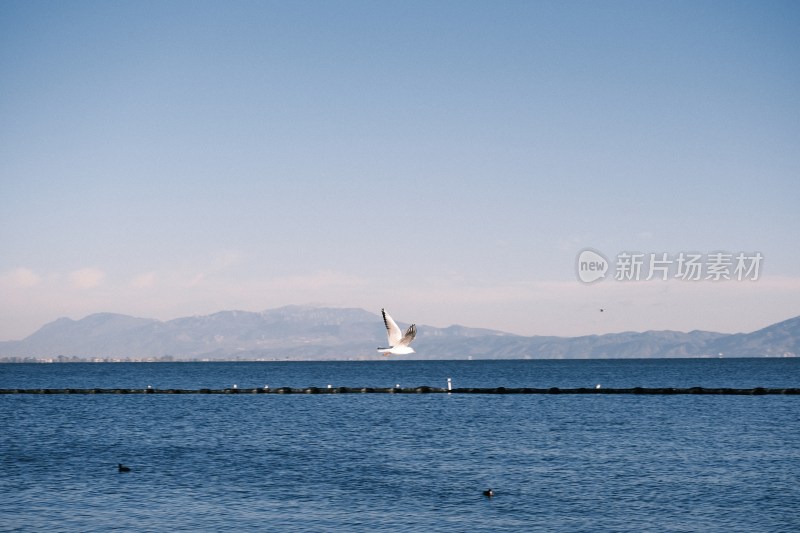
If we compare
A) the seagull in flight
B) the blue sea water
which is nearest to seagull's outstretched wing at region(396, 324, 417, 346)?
the seagull in flight

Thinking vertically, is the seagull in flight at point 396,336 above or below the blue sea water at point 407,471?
above

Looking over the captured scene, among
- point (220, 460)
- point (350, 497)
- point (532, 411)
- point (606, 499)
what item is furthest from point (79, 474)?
point (532, 411)

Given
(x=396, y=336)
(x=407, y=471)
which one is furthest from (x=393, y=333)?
(x=407, y=471)

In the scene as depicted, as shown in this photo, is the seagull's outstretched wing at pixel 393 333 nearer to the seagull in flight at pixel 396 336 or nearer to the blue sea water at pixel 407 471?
the seagull in flight at pixel 396 336

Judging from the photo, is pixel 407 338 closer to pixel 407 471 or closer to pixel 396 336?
pixel 396 336

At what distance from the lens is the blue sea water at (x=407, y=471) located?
3278 centimetres

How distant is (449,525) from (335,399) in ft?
262

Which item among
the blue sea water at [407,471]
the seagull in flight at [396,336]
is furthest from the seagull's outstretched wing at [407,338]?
the blue sea water at [407,471]

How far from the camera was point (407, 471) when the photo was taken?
44.6m

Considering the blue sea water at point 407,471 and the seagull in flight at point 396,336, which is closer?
the blue sea water at point 407,471

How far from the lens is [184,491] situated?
A: 38.9 m

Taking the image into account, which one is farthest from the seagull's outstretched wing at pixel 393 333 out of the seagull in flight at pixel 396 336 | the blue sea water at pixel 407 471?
the blue sea water at pixel 407 471

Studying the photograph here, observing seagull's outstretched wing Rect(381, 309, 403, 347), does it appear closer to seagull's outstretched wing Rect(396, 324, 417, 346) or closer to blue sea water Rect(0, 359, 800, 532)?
seagull's outstretched wing Rect(396, 324, 417, 346)

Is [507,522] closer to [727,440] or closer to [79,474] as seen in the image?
[79,474]
